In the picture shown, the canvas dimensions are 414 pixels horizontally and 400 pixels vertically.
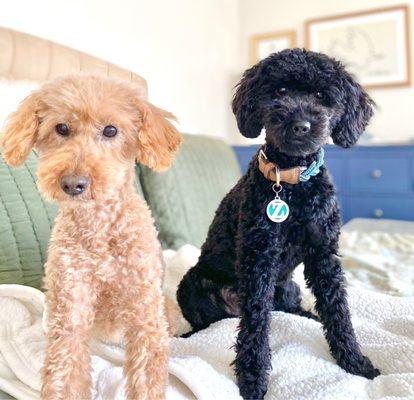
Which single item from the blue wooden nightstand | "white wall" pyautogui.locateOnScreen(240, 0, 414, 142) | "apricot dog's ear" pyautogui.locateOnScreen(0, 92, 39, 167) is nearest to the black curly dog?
"apricot dog's ear" pyautogui.locateOnScreen(0, 92, 39, 167)

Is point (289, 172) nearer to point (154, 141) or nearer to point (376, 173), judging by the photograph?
point (154, 141)

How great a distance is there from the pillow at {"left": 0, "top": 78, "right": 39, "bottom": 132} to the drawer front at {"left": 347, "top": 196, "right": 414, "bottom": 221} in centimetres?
234

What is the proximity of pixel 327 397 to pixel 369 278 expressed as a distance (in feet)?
2.65

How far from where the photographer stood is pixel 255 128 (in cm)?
100

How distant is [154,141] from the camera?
88cm

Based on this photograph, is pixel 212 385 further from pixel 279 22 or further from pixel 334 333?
pixel 279 22

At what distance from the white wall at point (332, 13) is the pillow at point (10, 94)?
2525 mm

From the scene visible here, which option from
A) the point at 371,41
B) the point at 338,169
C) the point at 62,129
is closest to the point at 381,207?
the point at 338,169

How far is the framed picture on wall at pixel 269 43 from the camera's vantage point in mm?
3578

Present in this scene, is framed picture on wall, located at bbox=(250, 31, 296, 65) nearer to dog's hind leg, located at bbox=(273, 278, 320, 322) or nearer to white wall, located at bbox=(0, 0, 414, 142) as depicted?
white wall, located at bbox=(0, 0, 414, 142)

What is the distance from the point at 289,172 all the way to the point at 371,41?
9.35 feet

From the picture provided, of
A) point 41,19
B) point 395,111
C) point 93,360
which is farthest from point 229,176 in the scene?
point 395,111

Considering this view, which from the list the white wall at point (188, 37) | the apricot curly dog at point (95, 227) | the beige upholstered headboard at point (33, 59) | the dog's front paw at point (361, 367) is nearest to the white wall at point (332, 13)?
the white wall at point (188, 37)

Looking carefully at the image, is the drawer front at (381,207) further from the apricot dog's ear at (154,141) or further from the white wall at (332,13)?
the apricot dog's ear at (154,141)
